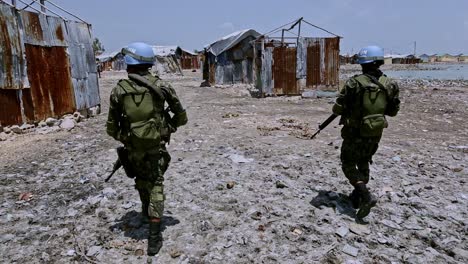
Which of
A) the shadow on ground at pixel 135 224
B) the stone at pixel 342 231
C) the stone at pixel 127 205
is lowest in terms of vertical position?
the stone at pixel 342 231

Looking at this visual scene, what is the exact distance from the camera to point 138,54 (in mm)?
2930

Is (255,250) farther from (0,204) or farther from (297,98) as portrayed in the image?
(297,98)

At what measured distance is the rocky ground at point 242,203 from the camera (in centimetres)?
310

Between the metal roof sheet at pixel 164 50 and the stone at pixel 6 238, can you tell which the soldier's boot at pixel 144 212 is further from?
the metal roof sheet at pixel 164 50

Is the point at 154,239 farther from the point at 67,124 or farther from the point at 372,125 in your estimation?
the point at 67,124

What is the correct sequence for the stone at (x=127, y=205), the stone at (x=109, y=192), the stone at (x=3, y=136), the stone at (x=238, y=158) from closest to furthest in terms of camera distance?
the stone at (x=127, y=205)
the stone at (x=109, y=192)
the stone at (x=238, y=158)
the stone at (x=3, y=136)

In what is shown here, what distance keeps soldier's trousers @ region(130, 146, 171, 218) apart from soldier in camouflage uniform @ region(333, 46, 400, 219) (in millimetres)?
1807

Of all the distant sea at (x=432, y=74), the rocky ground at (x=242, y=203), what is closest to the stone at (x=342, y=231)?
the rocky ground at (x=242, y=203)

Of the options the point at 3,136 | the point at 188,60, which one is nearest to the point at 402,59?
the point at 188,60

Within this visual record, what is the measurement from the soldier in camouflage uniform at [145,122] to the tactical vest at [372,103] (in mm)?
1675

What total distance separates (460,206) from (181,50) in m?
42.9

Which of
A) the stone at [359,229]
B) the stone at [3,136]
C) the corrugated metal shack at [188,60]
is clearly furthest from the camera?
the corrugated metal shack at [188,60]

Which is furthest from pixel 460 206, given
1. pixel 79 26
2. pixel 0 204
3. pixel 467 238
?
pixel 79 26

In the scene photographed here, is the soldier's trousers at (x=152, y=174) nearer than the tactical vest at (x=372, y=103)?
Yes
